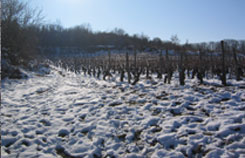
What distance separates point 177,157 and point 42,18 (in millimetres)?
22870

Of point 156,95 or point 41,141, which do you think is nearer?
point 41,141

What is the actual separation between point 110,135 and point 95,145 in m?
0.45

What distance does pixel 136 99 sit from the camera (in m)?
6.01

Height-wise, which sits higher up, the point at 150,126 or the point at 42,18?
the point at 42,18

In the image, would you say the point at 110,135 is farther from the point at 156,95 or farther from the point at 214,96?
the point at 214,96

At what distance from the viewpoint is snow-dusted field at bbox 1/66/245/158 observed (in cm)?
309

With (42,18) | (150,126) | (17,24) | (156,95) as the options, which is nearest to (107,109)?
(150,126)

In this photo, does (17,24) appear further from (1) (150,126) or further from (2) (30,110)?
(1) (150,126)

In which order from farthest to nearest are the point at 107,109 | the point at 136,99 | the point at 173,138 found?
1. the point at 136,99
2. the point at 107,109
3. the point at 173,138

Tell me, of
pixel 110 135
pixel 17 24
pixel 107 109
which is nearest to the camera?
pixel 110 135

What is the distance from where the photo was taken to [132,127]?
13.1 feet

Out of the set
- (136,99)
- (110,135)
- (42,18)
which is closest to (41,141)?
(110,135)

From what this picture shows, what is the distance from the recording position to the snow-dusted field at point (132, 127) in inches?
122

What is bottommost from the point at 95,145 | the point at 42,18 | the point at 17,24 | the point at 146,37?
the point at 95,145
